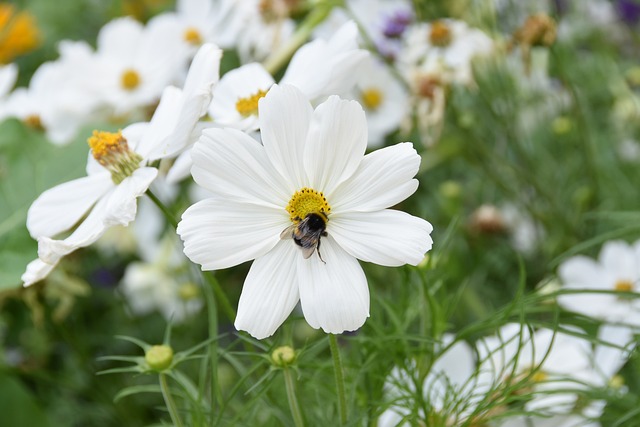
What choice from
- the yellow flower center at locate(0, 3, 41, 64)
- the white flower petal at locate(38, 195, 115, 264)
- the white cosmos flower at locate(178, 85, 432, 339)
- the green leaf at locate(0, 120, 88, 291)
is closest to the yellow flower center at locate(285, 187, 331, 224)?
the white cosmos flower at locate(178, 85, 432, 339)

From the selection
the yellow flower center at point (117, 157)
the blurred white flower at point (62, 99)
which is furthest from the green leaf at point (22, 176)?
the yellow flower center at point (117, 157)

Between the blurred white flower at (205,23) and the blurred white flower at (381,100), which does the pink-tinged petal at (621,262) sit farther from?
the blurred white flower at (205,23)

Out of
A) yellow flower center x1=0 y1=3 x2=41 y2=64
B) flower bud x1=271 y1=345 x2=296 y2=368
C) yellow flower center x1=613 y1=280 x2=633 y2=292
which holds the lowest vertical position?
flower bud x1=271 y1=345 x2=296 y2=368

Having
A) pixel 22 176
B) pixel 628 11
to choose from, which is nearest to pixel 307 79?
pixel 22 176

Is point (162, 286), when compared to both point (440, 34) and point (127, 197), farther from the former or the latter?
point (127, 197)

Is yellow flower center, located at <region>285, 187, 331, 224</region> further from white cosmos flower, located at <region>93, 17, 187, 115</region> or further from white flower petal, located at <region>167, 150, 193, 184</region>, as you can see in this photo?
white cosmos flower, located at <region>93, 17, 187, 115</region>

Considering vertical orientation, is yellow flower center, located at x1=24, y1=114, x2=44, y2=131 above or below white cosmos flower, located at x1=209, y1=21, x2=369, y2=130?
above

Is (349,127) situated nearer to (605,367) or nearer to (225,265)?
(225,265)
